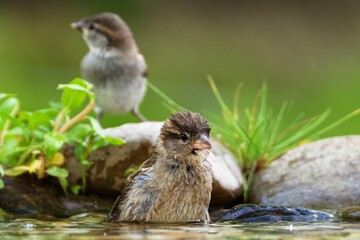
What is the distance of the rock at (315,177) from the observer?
21.9 ft

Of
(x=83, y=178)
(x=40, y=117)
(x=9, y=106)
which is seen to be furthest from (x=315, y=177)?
(x=9, y=106)

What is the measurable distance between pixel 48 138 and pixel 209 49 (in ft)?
36.0

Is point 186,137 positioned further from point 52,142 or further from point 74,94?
point 74,94

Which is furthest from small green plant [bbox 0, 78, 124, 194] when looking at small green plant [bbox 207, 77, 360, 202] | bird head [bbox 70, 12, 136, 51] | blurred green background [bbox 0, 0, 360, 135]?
blurred green background [bbox 0, 0, 360, 135]

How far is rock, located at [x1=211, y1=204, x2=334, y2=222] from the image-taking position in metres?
6.12

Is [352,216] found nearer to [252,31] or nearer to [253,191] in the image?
[253,191]

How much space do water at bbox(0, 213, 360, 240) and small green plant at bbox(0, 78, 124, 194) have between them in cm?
65

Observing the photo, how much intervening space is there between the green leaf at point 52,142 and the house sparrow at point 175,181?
0.74 meters

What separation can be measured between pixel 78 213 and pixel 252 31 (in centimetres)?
1192

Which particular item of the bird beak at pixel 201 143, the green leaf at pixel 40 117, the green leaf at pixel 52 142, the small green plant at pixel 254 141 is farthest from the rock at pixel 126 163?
the bird beak at pixel 201 143

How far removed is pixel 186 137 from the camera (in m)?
5.99

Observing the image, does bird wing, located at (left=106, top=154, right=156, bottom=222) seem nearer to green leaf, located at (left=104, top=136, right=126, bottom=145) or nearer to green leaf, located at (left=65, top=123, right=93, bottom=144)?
green leaf, located at (left=104, top=136, right=126, bottom=145)

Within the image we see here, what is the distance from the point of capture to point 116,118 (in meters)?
11.4

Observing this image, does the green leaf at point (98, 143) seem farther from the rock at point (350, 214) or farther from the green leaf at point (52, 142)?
the rock at point (350, 214)
